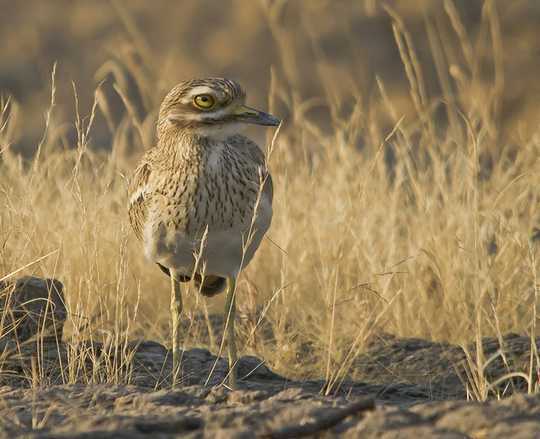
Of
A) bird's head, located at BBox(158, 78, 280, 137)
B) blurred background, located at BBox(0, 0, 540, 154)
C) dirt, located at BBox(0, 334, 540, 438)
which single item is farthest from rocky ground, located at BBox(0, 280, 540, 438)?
blurred background, located at BBox(0, 0, 540, 154)

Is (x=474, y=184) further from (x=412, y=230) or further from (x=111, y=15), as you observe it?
(x=111, y=15)

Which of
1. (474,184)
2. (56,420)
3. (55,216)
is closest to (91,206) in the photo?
(55,216)

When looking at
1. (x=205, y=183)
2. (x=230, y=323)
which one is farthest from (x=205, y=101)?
(x=230, y=323)

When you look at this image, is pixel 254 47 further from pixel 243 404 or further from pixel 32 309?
pixel 243 404

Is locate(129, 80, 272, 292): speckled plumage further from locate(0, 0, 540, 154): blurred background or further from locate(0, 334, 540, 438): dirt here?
locate(0, 0, 540, 154): blurred background

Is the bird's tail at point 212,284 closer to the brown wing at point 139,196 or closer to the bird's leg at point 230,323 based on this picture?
the bird's leg at point 230,323

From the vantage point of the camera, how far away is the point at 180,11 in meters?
17.1

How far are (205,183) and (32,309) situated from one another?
88 cm

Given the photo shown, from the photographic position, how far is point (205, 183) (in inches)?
182

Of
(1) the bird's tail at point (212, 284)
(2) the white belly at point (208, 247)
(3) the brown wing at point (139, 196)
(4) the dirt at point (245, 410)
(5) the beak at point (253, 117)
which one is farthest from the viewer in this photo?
(1) the bird's tail at point (212, 284)

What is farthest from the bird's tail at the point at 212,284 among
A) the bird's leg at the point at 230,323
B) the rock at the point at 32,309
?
the rock at the point at 32,309

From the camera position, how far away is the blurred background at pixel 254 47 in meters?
14.5

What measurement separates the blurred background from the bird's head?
8926 millimetres

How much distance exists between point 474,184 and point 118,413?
5.51 feet
